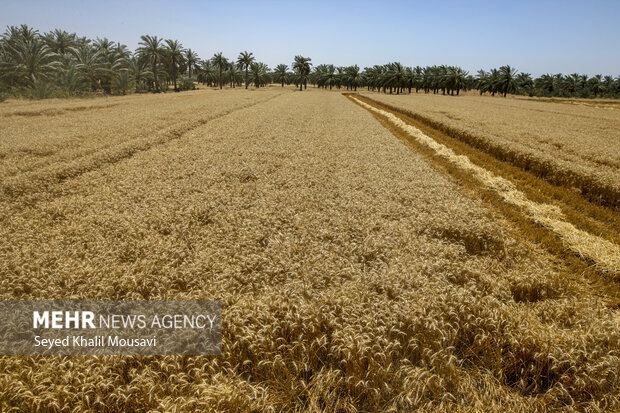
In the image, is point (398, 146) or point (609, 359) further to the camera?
point (398, 146)

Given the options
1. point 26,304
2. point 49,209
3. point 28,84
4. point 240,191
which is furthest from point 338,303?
point 28,84

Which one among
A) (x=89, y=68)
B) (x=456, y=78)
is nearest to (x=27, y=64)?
(x=89, y=68)

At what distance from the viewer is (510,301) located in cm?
493

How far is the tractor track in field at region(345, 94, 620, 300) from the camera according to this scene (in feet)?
22.3

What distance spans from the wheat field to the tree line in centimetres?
5169

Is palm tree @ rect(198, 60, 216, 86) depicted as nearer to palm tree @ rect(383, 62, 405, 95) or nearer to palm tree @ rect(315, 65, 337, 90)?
palm tree @ rect(315, 65, 337, 90)

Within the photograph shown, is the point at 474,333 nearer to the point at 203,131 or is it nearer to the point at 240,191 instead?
the point at 240,191

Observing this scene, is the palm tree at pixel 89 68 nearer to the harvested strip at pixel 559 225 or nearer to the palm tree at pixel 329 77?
the harvested strip at pixel 559 225

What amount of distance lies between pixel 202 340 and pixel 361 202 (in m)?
6.32

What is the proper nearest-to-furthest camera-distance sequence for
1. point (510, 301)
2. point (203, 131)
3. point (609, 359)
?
point (609, 359) → point (510, 301) → point (203, 131)

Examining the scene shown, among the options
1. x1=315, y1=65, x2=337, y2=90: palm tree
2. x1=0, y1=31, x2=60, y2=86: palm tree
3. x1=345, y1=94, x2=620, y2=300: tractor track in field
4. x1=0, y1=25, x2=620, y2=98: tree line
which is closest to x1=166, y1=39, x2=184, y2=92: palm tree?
x1=0, y1=25, x2=620, y2=98: tree line

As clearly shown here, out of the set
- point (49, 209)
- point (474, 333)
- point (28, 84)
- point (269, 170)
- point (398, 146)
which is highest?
point (28, 84)

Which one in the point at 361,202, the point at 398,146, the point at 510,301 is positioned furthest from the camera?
the point at 398,146

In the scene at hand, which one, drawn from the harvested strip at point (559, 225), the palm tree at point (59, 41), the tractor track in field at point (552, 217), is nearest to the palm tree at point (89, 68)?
the palm tree at point (59, 41)
